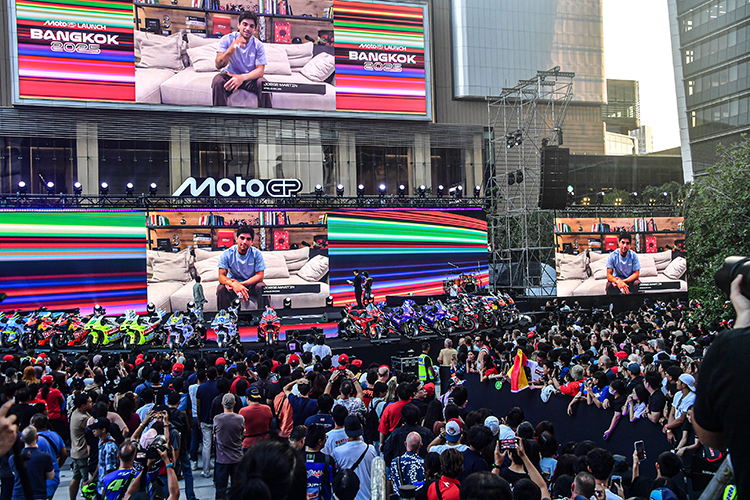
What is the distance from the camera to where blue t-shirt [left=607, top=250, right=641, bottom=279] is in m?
30.7

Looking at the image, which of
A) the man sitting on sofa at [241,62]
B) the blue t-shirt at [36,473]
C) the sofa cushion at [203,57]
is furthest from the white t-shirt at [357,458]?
the sofa cushion at [203,57]

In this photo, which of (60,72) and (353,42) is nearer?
(60,72)

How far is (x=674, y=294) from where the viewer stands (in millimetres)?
31297

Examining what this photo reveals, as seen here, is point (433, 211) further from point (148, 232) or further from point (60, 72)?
point (60, 72)

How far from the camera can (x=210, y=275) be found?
1002 inches

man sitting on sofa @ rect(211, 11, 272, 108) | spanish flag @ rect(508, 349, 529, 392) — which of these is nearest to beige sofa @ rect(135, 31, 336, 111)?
man sitting on sofa @ rect(211, 11, 272, 108)

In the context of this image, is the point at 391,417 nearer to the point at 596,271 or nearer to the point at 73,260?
the point at 73,260

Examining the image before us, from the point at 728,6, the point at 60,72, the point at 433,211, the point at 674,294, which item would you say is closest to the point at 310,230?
the point at 433,211

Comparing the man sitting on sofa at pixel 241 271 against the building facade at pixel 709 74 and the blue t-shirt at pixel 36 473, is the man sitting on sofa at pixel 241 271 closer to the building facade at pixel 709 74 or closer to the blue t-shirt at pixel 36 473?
the blue t-shirt at pixel 36 473

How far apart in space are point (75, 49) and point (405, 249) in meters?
19.7

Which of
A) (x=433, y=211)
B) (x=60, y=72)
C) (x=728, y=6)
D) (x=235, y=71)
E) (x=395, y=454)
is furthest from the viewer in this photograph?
(x=728, y=6)

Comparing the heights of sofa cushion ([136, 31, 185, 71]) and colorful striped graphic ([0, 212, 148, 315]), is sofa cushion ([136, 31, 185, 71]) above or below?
above

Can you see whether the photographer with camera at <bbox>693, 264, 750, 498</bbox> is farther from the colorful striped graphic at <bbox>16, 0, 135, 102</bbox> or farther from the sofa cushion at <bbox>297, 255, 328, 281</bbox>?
the colorful striped graphic at <bbox>16, 0, 135, 102</bbox>

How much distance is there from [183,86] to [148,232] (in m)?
11.8
